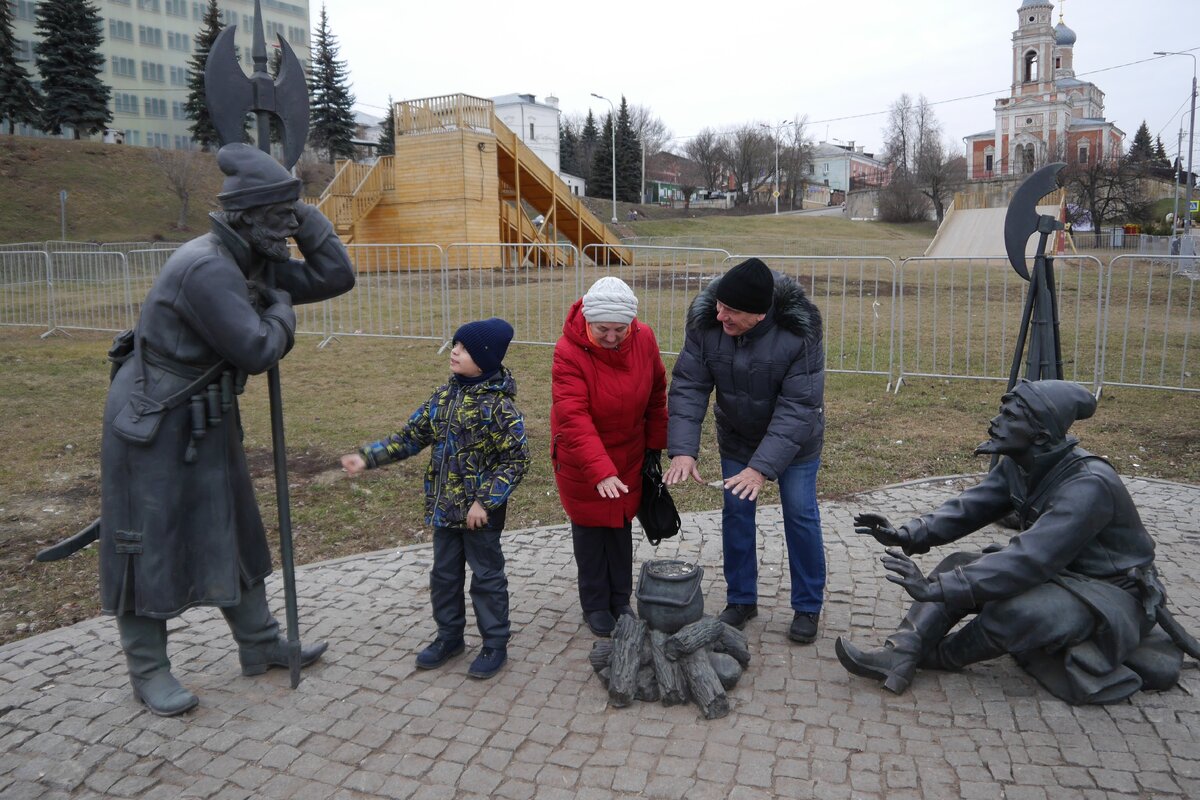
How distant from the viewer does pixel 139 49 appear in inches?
2341

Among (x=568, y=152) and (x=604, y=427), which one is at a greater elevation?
(x=568, y=152)

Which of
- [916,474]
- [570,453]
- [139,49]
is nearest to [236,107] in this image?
[570,453]

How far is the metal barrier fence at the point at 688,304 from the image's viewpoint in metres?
11.4

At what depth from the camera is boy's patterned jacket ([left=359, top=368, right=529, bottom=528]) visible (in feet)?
12.7

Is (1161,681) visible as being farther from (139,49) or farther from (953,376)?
(139,49)

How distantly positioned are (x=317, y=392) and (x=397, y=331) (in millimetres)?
3701

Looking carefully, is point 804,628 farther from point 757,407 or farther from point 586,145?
point 586,145

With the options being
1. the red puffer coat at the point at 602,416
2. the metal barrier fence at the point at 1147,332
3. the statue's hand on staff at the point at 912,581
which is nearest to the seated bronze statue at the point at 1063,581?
the statue's hand on staff at the point at 912,581

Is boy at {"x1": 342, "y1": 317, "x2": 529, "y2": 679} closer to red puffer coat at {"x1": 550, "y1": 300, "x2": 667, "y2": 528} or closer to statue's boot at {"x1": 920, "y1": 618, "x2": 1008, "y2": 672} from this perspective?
red puffer coat at {"x1": 550, "y1": 300, "x2": 667, "y2": 528}

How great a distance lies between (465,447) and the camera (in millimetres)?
3902

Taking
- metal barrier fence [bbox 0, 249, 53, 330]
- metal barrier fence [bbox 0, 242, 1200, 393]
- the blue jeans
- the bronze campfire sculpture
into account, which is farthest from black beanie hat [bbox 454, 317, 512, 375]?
metal barrier fence [bbox 0, 249, 53, 330]

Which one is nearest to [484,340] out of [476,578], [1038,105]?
[476,578]

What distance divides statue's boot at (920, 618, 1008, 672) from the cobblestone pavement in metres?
0.08

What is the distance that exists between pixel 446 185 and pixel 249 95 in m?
22.0
